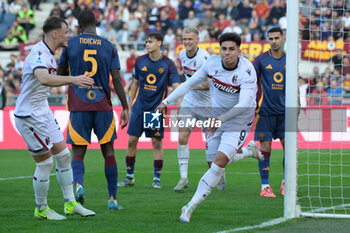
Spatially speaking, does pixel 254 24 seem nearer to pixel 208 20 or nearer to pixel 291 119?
pixel 208 20

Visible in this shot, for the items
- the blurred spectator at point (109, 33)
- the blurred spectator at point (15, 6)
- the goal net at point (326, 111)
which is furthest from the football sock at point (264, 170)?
the blurred spectator at point (15, 6)

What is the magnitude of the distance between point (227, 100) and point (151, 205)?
1785mm

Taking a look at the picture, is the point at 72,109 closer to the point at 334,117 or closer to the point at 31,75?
the point at 31,75

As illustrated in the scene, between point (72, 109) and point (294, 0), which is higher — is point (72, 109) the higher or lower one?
the lower one

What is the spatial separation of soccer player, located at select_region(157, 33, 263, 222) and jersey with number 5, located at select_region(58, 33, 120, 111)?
2.60 ft

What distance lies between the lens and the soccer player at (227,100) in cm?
684

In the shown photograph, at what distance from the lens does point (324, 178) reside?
445 inches

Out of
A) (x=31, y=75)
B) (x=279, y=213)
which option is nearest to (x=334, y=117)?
(x=279, y=213)

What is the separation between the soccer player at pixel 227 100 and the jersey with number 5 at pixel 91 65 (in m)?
0.79

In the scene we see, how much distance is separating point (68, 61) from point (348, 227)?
3.70 metres

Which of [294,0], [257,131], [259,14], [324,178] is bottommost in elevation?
[324,178]

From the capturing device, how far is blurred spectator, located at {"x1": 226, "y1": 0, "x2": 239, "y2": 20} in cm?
2392

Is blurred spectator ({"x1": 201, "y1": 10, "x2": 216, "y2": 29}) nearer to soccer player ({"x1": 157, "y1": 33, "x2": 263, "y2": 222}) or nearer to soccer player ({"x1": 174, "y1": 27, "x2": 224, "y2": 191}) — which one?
soccer player ({"x1": 174, "y1": 27, "x2": 224, "y2": 191})

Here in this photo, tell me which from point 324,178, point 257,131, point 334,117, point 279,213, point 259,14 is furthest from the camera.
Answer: point 259,14
